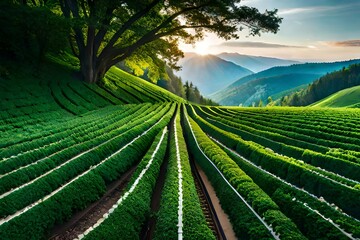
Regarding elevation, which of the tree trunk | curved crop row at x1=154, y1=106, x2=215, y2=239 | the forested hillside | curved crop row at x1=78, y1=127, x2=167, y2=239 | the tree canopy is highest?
the forested hillside

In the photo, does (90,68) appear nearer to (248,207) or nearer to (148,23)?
(148,23)

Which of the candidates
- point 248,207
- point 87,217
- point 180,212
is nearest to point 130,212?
point 180,212

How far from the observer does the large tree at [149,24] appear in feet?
97.1

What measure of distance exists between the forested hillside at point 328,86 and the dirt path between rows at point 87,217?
176 metres

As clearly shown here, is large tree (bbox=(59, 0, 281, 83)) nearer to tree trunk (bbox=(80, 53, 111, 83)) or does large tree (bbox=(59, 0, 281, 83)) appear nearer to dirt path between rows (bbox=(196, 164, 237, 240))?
tree trunk (bbox=(80, 53, 111, 83))

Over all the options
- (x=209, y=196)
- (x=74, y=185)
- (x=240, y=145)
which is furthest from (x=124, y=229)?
(x=240, y=145)

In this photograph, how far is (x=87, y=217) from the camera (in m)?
10.4

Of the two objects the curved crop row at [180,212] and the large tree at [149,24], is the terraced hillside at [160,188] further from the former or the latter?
the large tree at [149,24]

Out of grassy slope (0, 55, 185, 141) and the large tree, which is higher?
the large tree

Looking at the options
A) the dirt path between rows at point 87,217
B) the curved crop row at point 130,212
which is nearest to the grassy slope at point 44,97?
the dirt path between rows at point 87,217

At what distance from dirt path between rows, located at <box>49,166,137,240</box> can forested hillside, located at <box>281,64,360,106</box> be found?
577 ft

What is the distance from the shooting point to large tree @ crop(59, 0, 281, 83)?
29.6 metres

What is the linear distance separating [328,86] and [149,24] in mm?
164182

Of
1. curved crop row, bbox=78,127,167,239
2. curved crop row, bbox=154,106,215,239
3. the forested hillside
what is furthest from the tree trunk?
the forested hillside
